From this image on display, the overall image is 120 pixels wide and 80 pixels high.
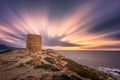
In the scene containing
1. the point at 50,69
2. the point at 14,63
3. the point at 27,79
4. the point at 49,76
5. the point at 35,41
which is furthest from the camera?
the point at 35,41

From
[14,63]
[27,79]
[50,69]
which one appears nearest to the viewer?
[27,79]

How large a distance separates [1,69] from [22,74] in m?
7.23

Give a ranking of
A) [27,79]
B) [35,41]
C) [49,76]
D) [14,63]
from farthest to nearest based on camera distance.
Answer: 1. [35,41]
2. [14,63]
3. [49,76]
4. [27,79]

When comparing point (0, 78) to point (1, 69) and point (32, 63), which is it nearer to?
point (1, 69)

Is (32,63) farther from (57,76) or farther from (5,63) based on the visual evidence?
(57,76)

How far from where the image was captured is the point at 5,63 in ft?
135

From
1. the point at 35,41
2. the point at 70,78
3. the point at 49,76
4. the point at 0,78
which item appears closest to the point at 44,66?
the point at 49,76

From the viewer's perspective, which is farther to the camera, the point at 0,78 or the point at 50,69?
the point at 50,69

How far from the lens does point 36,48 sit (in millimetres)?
53250

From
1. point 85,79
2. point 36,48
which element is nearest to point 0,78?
point 85,79

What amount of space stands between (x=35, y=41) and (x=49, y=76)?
2296 centimetres

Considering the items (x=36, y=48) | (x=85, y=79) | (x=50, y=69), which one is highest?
(x=36, y=48)

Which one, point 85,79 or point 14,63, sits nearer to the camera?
point 85,79

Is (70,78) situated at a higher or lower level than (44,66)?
lower
